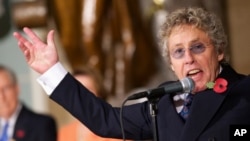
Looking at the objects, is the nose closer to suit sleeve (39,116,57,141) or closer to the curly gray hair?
the curly gray hair

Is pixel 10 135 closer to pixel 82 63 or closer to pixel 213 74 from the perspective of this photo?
pixel 82 63

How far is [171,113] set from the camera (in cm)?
228

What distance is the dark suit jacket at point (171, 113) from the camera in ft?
7.22

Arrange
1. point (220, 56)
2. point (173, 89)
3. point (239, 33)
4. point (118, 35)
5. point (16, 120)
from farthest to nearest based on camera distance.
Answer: point (118, 35), point (239, 33), point (16, 120), point (220, 56), point (173, 89)

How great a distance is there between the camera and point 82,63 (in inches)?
183

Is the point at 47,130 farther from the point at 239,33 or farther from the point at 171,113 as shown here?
the point at 171,113

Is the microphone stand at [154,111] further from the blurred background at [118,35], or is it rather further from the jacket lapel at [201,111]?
the blurred background at [118,35]

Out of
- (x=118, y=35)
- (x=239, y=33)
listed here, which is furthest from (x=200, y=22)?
(x=118, y=35)

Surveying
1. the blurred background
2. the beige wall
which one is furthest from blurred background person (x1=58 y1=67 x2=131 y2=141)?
the beige wall

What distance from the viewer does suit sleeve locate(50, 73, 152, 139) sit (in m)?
2.39

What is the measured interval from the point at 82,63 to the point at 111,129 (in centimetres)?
226

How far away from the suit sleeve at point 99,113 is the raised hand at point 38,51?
0.07 m

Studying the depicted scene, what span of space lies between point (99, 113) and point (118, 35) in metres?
2.28

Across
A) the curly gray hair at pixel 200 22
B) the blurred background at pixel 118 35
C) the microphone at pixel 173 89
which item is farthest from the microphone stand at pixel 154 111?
the blurred background at pixel 118 35
